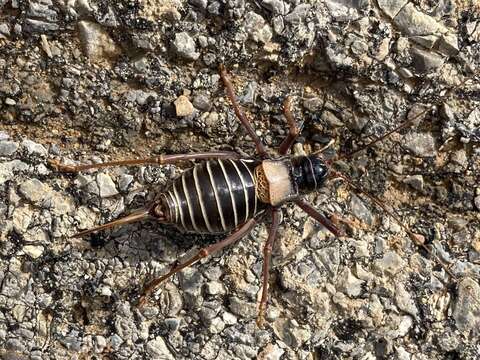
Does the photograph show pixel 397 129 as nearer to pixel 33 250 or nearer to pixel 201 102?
pixel 201 102

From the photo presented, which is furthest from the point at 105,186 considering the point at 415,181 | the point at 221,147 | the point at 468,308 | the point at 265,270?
the point at 468,308

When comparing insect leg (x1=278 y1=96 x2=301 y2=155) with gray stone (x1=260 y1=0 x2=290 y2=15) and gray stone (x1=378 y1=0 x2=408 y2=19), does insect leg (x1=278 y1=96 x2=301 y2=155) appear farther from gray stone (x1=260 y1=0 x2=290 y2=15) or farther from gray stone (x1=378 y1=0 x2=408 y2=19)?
gray stone (x1=378 y1=0 x2=408 y2=19)

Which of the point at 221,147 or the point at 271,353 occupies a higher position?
the point at 221,147

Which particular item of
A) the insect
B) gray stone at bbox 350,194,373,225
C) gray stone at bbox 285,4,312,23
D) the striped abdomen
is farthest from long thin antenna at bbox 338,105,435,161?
gray stone at bbox 285,4,312,23

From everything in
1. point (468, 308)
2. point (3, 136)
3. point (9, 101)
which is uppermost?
point (9, 101)

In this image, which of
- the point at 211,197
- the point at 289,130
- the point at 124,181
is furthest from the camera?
the point at 289,130

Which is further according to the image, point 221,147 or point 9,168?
point 221,147

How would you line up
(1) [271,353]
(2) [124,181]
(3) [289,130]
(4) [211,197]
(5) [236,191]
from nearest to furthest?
(4) [211,197], (5) [236,191], (1) [271,353], (2) [124,181], (3) [289,130]

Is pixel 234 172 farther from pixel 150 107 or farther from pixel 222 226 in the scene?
pixel 150 107
